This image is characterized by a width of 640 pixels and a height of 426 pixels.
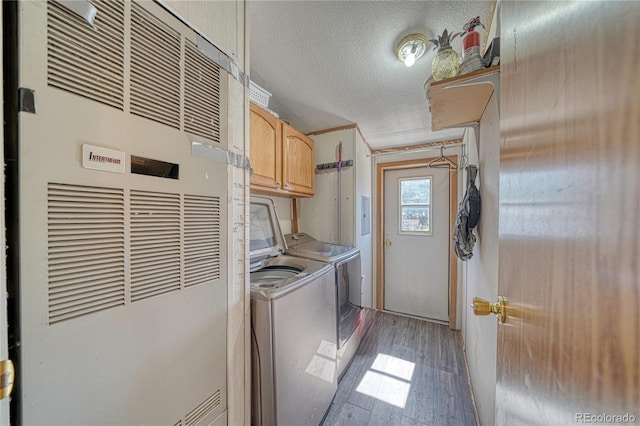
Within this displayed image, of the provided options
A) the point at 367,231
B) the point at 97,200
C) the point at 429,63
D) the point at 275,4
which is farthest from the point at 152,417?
the point at 367,231

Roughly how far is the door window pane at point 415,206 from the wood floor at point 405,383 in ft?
4.20

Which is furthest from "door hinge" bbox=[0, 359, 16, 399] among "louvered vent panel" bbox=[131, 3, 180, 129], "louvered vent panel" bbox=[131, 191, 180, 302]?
"louvered vent panel" bbox=[131, 3, 180, 129]

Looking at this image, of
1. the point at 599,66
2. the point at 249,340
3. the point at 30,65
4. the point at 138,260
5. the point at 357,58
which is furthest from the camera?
the point at 357,58

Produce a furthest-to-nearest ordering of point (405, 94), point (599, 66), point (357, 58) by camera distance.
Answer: point (405, 94), point (357, 58), point (599, 66)

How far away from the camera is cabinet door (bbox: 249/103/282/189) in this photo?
5.21 feet

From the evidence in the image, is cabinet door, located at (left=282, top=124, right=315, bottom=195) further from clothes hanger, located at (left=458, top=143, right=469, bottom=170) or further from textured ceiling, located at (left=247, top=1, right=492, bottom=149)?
clothes hanger, located at (left=458, top=143, right=469, bottom=170)

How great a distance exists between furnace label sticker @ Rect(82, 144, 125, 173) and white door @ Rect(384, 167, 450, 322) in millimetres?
2985

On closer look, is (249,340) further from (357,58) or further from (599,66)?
(357,58)

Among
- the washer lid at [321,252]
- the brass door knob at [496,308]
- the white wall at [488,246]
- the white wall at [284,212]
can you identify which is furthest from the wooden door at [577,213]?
the white wall at [284,212]

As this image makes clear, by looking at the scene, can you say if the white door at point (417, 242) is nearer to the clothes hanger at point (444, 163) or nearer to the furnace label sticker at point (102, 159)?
the clothes hanger at point (444, 163)

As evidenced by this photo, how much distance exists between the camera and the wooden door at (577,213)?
24cm

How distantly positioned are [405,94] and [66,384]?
7.56ft

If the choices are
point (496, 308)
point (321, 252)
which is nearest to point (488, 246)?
point (496, 308)

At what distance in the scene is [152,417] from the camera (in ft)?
2.16
